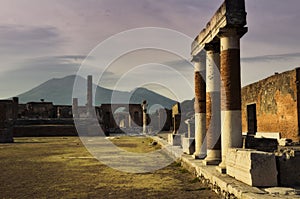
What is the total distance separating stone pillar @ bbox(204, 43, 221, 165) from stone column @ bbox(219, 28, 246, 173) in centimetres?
116

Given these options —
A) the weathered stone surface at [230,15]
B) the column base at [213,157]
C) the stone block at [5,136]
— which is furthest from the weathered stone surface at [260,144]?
the stone block at [5,136]

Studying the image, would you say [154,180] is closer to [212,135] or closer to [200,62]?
[212,135]

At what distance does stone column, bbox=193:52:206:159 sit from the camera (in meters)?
10.0

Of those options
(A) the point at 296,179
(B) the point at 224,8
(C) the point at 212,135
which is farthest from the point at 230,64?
(A) the point at 296,179

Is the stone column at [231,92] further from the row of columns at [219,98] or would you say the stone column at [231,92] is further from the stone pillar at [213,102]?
the stone pillar at [213,102]

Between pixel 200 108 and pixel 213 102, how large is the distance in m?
1.32

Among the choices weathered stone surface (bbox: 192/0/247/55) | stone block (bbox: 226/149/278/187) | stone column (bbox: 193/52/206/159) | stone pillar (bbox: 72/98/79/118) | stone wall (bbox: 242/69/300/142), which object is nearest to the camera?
stone block (bbox: 226/149/278/187)

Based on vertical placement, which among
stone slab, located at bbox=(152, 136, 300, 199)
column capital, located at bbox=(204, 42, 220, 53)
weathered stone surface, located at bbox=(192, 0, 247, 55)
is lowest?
stone slab, located at bbox=(152, 136, 300, 199)

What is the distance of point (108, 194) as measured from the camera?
6.87 m

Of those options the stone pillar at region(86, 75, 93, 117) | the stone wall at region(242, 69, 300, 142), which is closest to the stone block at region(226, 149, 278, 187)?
the stone wall at region(242, 69, 300, 142)

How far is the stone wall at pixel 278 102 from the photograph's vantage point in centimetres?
1508

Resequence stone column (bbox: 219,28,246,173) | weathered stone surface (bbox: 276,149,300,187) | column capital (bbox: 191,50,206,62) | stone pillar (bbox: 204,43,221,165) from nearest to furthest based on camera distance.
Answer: weathered stone surface (bbox: 276,149,300,187)
stone column (bbox: 219,28,246,173)
stone pillar (bbox: 204,43,221,165)
column capital (bbox: 191,50,206,62)

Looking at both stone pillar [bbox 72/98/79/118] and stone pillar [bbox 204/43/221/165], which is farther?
stone pillar [bbox 72/98/79/118]

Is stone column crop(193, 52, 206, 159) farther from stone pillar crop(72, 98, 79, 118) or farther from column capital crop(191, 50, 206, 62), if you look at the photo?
stone pillar crop(72, 98, 79, 118)
